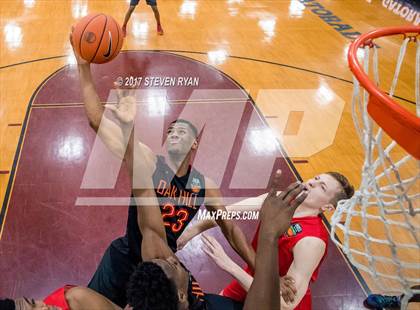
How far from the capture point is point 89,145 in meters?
5.74

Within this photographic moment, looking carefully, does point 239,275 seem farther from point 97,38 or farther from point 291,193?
point 97,38

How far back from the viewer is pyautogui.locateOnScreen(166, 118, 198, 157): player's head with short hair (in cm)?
289

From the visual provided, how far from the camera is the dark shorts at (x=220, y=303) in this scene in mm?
2670

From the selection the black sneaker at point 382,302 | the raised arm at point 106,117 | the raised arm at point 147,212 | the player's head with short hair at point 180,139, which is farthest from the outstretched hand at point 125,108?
the black sneaker at point 382,302

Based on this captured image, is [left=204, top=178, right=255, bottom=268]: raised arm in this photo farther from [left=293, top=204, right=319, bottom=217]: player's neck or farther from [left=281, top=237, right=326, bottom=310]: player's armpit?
[left=293, top=204, right=319, bottom=217]: player's neck

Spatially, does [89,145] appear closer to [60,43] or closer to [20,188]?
[20,188]

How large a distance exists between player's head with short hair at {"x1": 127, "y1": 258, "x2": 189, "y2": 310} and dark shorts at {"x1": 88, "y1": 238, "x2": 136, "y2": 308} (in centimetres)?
110

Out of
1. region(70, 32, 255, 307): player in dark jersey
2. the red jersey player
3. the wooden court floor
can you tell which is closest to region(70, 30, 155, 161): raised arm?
region(70, 32, 255, 307): player in dark jersey

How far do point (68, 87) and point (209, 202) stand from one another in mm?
4838

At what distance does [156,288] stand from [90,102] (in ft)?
3.07

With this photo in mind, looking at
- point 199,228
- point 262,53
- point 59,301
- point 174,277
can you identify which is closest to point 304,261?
point 199,228

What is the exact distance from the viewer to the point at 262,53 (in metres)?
8.80

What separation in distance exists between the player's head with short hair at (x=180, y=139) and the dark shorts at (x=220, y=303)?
3.20 ft

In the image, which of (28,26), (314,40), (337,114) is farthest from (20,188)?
(314,40)
